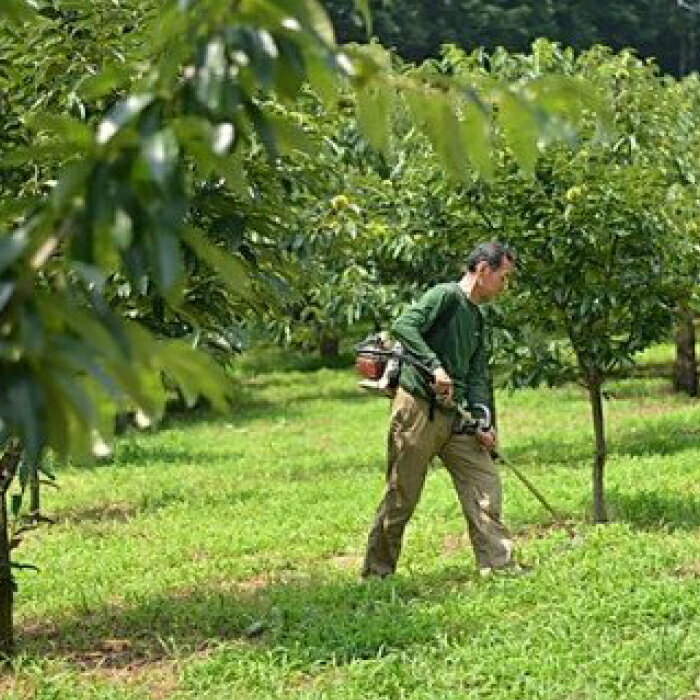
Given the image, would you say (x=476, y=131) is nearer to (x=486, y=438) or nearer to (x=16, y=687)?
(x=16, y=687)

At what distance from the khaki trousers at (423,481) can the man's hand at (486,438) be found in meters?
0.05

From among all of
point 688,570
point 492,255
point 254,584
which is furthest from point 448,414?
point 254,584

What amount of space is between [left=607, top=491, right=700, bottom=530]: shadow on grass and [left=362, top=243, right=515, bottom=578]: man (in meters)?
1.72

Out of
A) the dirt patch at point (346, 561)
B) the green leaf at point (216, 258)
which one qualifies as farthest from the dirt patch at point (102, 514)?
the green leaf at point (216, 258)

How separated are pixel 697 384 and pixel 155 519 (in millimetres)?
11258

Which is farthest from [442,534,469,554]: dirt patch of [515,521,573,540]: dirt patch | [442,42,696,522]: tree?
[442,42,696,522]: tree

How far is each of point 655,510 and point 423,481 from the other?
268cm

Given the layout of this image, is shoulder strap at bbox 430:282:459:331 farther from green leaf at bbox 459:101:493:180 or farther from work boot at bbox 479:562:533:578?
green leaf at bbox 459:101:493:180

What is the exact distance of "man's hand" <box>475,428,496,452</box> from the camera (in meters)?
7.10

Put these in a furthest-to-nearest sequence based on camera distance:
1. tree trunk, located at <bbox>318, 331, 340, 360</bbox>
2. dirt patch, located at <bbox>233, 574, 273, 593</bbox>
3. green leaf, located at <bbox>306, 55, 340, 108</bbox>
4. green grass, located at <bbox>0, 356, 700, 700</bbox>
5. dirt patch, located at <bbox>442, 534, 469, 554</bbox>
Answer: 1. tree trunk, located at <bbox>318, 331, 340, 360</bbox>
2. dirt patch, located at <bbox>442, 534, 469, 554</bbox>
3. dirt patch, located at <bbox>233, 574, 273, 593</bbox>
4. green grass, located at <bbox>0, 356, 700, 700</bbox>
5. green leaf, located at <bbox>306, 55, 340, 108</bbox>

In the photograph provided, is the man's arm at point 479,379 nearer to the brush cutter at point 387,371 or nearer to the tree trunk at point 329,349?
the brush cutter at point 387,371

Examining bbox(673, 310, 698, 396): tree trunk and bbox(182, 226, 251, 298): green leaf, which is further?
bbox(673, 310, 698, 396): tree trunk

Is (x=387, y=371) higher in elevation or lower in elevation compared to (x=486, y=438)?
higher

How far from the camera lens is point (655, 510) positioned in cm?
929
